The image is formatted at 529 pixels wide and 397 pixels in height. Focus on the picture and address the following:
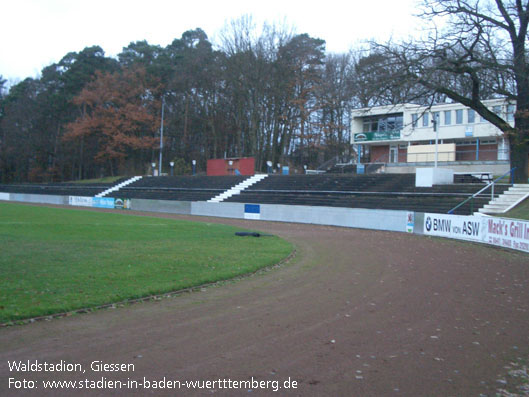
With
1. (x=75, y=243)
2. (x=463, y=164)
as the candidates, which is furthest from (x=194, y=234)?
(x=463, y=164)

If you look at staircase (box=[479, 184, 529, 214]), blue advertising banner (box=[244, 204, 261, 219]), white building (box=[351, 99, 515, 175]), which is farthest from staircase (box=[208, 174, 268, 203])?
staircase (box=[479, 184, 529, 214])

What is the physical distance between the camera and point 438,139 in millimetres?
47812

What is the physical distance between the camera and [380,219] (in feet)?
93.0

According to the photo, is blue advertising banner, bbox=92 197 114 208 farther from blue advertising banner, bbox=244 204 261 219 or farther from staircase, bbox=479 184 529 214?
staircase, bbox=479 184 529 214

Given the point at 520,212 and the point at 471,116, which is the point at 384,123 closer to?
the point at 471,116

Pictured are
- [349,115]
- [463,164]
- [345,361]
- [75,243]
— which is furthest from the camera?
[349,115]

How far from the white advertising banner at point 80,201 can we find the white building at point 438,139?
105 feet

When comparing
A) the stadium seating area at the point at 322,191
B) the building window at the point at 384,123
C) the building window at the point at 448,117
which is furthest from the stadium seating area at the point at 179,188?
the building window at the point at 448,117

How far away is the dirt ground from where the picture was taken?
542 centimetres

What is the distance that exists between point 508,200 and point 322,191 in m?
15.8

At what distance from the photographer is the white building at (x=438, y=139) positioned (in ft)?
138

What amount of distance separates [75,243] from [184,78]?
5160 centimetres

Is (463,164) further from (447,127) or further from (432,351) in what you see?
(432,351)

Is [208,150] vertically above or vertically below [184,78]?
below
